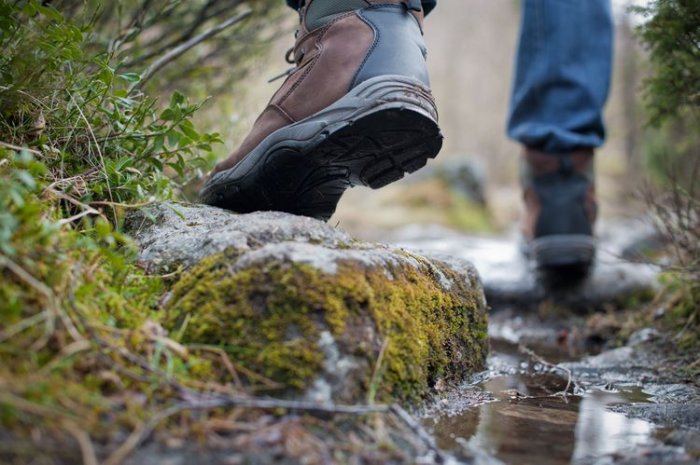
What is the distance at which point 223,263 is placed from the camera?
1437 mm

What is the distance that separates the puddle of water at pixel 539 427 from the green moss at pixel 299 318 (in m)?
0.16

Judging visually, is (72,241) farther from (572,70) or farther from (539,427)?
(572,70)

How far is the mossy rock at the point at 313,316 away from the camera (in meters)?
1.23

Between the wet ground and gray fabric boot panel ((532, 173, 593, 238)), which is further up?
gray fabric boot panel ((532, 173, 593, 238))

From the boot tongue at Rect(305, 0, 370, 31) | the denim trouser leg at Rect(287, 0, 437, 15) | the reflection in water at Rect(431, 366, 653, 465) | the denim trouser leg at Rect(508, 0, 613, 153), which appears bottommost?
the reflection in water at Rect(431, 366, 653, 465)

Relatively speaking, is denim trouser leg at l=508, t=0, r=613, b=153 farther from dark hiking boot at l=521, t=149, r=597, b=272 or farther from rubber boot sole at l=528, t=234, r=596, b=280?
rubber boot sole at l=528, t=234, r=596, b=280

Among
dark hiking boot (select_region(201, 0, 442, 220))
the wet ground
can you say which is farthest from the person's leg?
dark hiking boot (select_region(201, 0, 442, 220))

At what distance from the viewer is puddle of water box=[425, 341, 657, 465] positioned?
1.21 meters

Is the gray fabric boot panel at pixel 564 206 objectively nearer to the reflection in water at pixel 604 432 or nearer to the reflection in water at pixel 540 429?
the reflection in water at pixel 540 429

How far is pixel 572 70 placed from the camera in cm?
336

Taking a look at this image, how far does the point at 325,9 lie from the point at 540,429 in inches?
54.4

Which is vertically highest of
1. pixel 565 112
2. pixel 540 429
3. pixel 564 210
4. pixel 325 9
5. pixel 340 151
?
pixel 565 112

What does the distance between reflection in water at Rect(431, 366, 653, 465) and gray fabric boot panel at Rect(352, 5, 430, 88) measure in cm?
97

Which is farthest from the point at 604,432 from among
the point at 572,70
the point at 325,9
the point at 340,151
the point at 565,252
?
the point at 572,70
